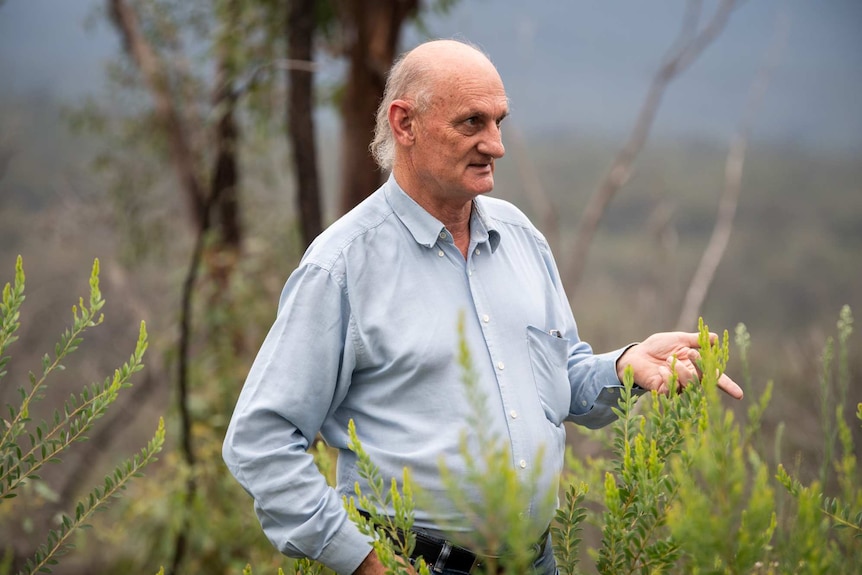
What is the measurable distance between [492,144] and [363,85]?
9.98ft

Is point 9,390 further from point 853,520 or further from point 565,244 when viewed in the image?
point 853,520

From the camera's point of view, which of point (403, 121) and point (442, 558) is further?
point (403, 121)

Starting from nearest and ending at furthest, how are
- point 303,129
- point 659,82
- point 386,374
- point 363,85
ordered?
1. point 386,374
2. point 303,129
3. point 363,85
4. point 659,82

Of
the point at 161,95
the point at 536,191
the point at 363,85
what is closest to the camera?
Answer: the point at 363,85

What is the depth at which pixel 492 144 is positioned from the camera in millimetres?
1834

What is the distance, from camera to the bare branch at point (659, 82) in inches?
231

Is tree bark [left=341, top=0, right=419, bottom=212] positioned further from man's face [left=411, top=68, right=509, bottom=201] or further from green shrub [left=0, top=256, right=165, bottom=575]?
green shrub [left=0, top=256, right=165, bottom=575]

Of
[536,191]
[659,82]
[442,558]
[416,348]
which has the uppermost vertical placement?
[659,82]

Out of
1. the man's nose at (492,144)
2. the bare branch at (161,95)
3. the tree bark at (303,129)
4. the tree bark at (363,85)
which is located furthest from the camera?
the bare branch at (161,95)

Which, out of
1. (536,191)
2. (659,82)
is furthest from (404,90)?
(536,191)

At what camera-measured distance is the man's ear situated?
188 centimetres

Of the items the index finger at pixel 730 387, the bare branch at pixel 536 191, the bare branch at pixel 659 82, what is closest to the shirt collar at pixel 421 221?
the index finger at pixel 730 387

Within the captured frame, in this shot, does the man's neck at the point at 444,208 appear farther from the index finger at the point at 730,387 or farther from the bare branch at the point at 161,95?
the bare branch at the point at 161,95

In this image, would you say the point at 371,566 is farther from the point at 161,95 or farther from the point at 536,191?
the point at 161,95
